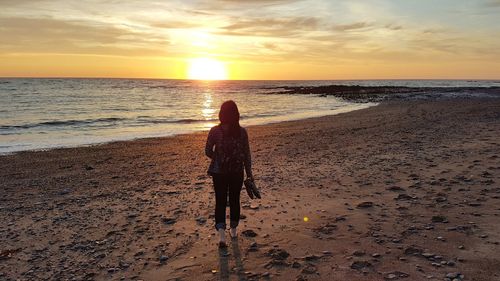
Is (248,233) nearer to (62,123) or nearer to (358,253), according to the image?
(358,253)

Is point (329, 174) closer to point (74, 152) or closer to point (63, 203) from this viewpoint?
point (63, 203)

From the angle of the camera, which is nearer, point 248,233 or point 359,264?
point 359,264

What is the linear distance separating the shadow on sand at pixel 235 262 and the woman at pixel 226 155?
0.53 feet

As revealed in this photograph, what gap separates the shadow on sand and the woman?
16cm

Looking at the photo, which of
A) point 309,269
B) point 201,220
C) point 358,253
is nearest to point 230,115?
Answer: point 309,269

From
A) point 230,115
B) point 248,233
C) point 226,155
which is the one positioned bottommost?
point 248,233

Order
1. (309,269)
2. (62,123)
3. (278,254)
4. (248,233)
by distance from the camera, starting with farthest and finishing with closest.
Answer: (62,123)
(248,233)
(278,254)
(309,269)

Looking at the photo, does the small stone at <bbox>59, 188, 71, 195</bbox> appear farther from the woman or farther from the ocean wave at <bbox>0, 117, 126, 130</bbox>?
the ocean wave at <bbox>0, 117, 126, 130</bbox>

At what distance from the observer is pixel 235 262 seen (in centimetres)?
534

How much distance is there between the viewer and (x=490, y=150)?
11.8 metres

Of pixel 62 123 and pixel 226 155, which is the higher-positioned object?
pixel 226 155

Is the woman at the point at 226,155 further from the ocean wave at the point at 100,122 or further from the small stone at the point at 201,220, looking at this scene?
the ocean wave at the point at 100,122

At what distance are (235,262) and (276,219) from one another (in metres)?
1.75

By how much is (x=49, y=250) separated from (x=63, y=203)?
261 cm
